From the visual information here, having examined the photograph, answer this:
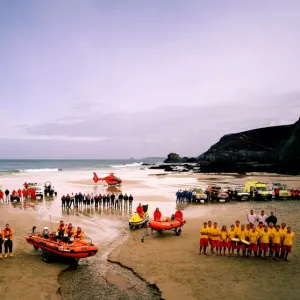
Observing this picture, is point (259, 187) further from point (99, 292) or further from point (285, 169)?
point (285, 169)

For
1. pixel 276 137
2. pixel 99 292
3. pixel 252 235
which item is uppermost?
pixel 276 137

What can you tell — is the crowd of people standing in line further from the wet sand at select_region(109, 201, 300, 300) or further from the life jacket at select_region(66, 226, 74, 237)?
the life jacket at select_region(66, 226, 74, 237)

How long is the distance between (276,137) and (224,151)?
2033cm

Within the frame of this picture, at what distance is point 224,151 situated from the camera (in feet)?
375

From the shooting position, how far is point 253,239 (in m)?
14.2

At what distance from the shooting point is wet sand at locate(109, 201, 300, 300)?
11.1 metres

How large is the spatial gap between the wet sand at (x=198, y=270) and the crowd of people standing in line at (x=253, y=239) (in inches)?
21.5

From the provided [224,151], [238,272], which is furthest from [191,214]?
[224,151]

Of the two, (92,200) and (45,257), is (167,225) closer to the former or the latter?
(45,257)

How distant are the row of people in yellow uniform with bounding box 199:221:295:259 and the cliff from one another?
187ft

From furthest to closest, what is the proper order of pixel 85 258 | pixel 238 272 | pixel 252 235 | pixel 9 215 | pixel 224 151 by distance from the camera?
pixel 224 151, pixel 9 215, pixel 85 258, pixel 252 235, pixel 238 272

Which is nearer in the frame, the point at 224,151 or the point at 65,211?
the point at 65,211

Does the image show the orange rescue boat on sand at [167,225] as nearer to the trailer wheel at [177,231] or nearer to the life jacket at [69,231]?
the trailer wheel at [177,231]

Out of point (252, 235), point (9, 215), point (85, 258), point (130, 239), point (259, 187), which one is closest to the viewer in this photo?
point (252, 235)
